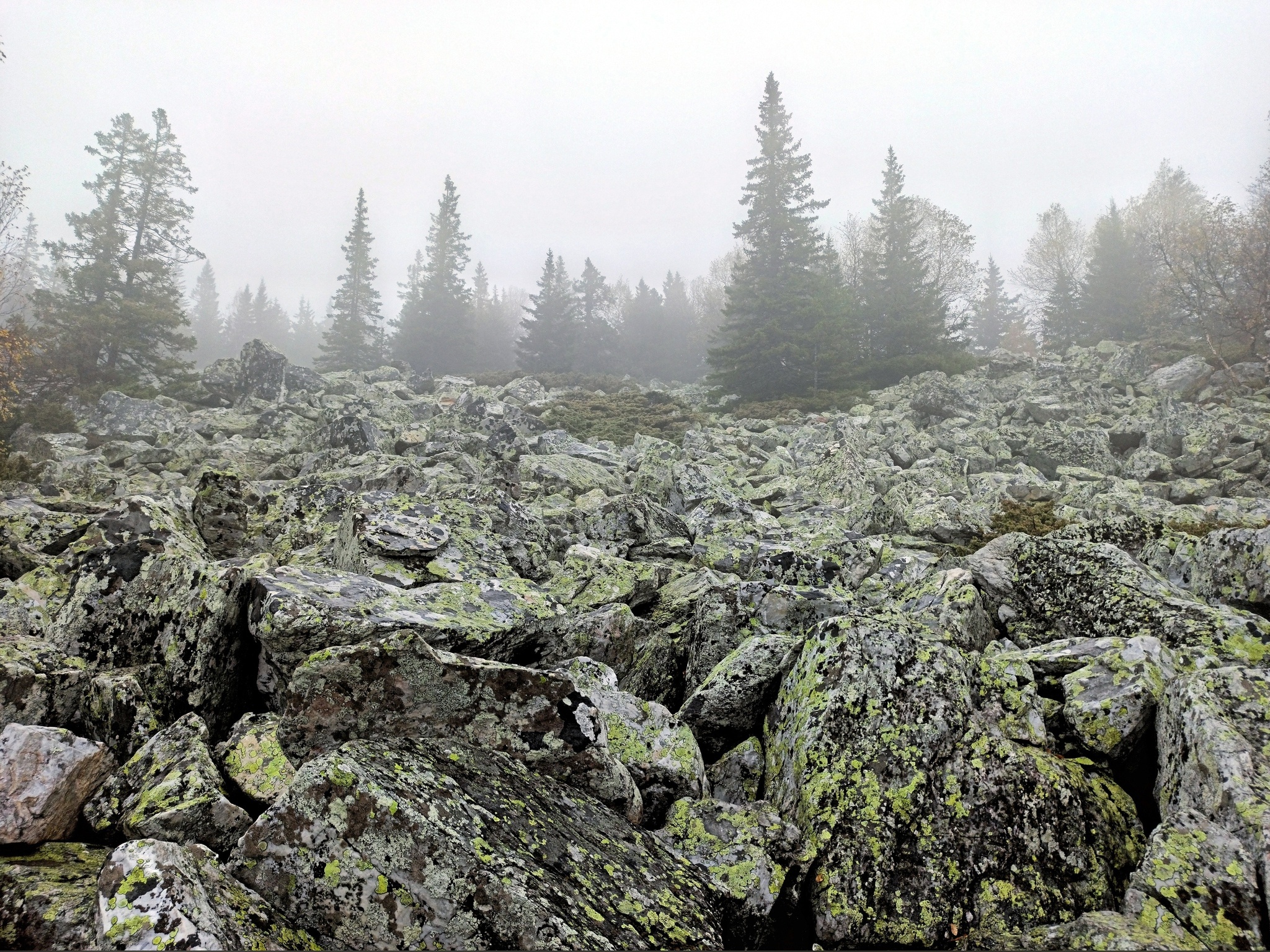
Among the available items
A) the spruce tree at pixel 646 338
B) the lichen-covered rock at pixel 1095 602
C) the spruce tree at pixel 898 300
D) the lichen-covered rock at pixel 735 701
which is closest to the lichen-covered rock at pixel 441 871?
the lichen-covered rock at pixel 735 701

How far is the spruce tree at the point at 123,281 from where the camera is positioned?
121ft

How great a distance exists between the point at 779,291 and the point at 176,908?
4628cm

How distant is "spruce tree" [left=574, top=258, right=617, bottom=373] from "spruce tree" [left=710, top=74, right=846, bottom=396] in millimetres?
28275

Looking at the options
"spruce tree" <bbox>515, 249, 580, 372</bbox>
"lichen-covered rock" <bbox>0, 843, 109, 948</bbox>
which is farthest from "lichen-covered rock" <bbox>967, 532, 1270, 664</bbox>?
"spruce tree" <bbox>515, 249, 580, 372</bbox>

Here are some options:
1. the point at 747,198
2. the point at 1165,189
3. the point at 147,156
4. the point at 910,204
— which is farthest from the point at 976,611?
the point at 1165,189

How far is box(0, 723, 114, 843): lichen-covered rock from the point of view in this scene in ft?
11.8

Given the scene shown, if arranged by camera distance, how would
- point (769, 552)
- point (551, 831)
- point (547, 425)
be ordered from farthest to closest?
point (547, 425), point (769, 552), point (551, 831)

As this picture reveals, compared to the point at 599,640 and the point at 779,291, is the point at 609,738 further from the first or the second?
the point at 779,291

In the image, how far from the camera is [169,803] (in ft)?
12.3

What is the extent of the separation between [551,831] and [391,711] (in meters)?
1.32

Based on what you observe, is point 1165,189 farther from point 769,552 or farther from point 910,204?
point 769,552

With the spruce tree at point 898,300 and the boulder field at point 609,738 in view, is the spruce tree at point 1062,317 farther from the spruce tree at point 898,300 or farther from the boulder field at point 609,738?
the boulder field at point 609,738

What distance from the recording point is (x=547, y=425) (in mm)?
32469

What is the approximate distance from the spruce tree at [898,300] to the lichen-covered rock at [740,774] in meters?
41.3
